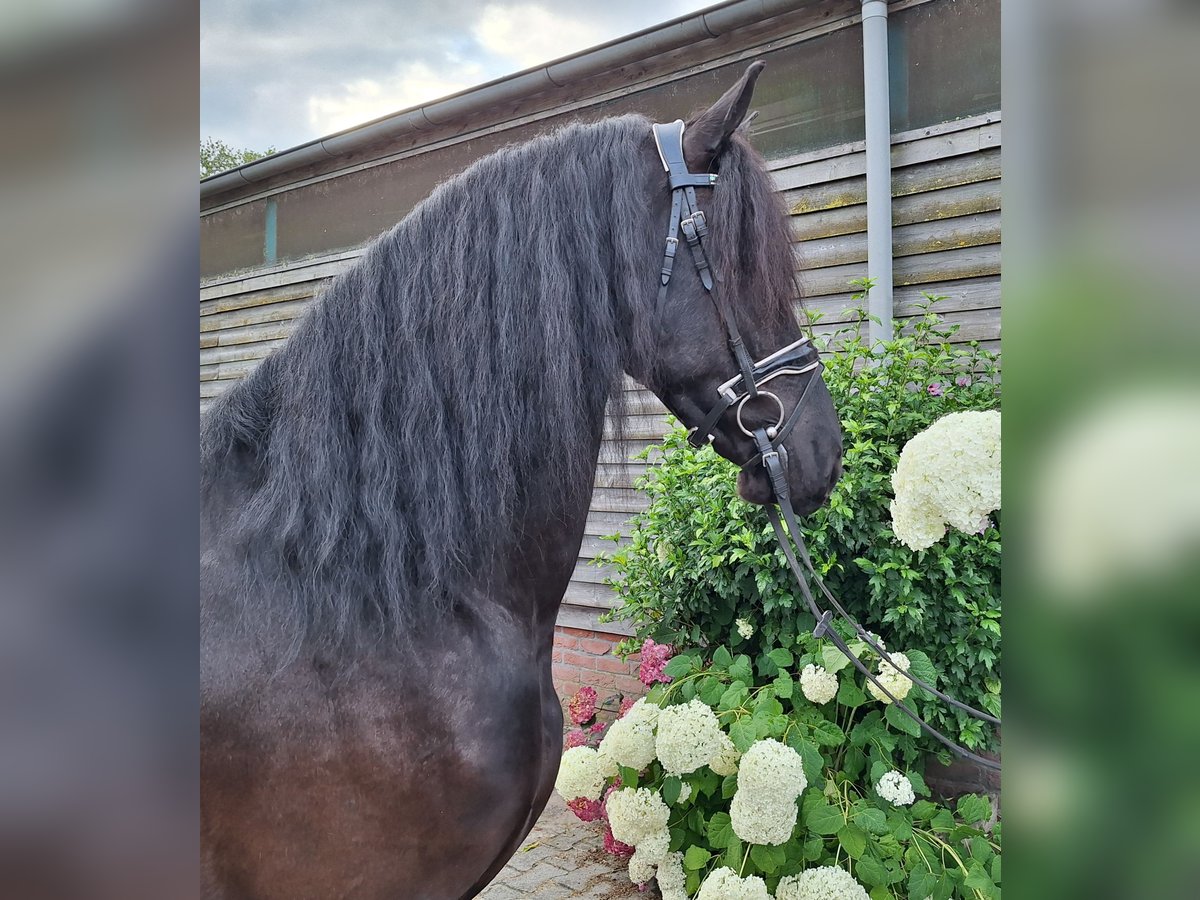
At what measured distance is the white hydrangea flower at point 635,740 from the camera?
2.66 metres

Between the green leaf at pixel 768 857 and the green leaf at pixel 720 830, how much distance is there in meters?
0.09

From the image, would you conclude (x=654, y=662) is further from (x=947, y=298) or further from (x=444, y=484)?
(x=947, y=298)

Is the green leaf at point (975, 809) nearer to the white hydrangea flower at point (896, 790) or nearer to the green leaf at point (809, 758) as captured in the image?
the white hydrangea flower at point (896, 790)

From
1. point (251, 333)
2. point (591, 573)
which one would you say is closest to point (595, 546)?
point (591, 573)

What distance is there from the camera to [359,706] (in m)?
1.38

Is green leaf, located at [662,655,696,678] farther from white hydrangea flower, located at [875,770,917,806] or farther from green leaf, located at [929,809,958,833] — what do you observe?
green leaf, located at [929,809,958,833]

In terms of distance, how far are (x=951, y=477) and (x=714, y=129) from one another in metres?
0.96

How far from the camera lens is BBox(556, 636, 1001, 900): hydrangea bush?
7.44 feet

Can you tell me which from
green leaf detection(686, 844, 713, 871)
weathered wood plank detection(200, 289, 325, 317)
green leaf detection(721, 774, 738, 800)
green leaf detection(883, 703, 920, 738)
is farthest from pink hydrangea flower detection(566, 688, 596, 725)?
weathered wood plank detection(200, 289, 325, 317)

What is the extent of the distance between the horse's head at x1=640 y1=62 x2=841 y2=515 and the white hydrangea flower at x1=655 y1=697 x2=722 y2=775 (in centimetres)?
103

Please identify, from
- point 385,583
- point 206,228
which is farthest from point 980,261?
point 206,228
